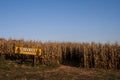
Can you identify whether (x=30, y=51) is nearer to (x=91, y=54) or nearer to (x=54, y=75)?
(x=91, y=54)

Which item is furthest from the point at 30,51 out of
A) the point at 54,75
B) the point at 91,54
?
the point at 54,75

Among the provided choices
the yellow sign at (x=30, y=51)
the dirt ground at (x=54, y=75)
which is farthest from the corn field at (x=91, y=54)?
the dirt ground at (x=54, y=75)

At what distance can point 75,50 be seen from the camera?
850 inches

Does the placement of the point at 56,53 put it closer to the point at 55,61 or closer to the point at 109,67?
the point at 55,61

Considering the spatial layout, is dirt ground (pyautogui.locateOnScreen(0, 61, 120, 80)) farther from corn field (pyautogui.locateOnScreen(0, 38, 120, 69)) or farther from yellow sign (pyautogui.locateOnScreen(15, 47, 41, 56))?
yellow sign (pyautogui.locateOnScreen(15, 47, 41, 56))

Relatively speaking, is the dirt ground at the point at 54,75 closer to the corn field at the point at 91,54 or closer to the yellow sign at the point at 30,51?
the corn field at the point at 91,54

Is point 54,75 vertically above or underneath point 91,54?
underneath

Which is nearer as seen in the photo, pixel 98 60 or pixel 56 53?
pixel 98 60

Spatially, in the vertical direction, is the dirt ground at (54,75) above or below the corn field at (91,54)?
below

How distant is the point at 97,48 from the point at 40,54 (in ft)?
17.2

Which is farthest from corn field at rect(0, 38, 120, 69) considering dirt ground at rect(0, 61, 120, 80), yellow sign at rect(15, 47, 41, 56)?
dirt ground at rect(0, 61, 120, 80)

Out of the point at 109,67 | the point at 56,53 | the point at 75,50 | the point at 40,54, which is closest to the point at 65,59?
the point at 75,50

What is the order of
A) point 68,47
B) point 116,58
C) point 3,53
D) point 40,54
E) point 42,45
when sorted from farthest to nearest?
point 68,47, point 3,53, point 42,45, point 40,54, point 116,58

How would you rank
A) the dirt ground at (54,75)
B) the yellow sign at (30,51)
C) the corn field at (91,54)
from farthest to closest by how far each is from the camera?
the yellow sign at (30,51)
the corn field at (91,54)
the dirt ground at (54,75)
